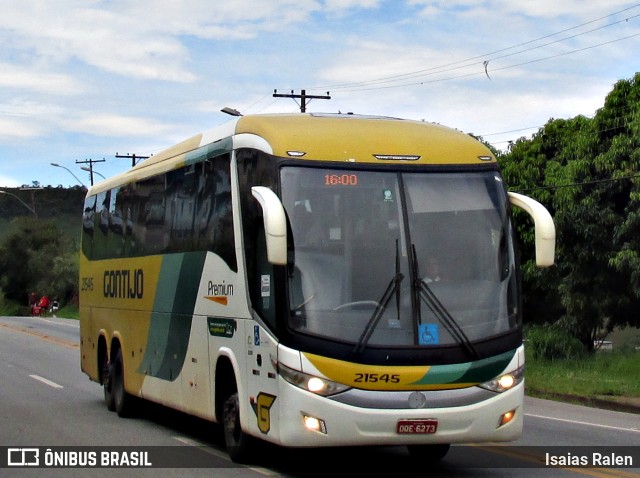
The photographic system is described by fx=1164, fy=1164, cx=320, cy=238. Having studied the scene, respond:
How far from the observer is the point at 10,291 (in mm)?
101938

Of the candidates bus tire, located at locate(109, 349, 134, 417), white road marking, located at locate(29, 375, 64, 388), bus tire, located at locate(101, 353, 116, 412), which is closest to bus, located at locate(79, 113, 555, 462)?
bus tire, located at locate(109, 349, 134, 417)

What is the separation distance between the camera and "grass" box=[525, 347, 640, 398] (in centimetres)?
1962

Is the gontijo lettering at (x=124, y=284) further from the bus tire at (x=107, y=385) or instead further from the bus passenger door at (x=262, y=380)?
the bus passenger door at (x=262, y=380)

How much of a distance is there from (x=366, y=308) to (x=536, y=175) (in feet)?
73.2

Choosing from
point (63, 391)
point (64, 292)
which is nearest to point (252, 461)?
point (63, 391)

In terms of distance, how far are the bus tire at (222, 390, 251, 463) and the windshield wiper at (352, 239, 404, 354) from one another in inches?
76.7

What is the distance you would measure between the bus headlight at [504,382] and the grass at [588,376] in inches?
367

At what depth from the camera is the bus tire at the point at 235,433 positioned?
11.1 meters

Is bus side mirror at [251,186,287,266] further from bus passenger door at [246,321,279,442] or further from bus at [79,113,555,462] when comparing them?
bus passenger door at [246,321,279,442]

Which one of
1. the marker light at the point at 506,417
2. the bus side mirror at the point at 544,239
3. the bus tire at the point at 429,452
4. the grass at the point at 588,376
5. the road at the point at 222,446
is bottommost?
the grass at the point at 588,376

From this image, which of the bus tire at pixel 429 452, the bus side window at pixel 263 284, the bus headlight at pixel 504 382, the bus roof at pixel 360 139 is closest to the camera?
the bus headlight at pixel 504 382

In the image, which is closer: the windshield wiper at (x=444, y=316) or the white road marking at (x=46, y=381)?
the windshield wiper at (x=444, y=316)

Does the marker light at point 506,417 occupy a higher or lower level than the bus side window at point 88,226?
lower

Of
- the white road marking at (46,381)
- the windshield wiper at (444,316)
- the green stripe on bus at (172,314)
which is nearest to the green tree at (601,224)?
the white road marking at (46,381)
